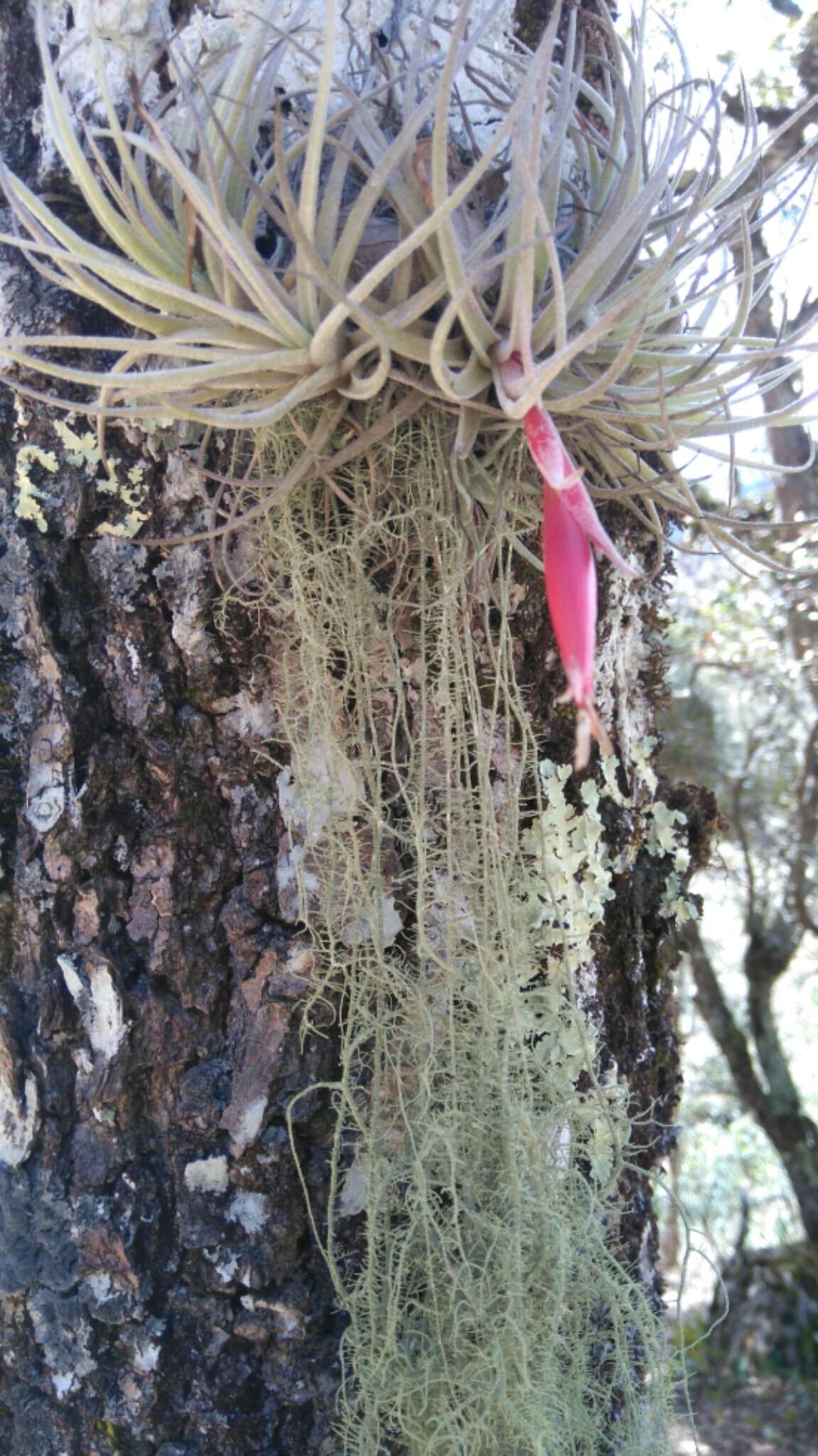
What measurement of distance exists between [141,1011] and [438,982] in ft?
0.76

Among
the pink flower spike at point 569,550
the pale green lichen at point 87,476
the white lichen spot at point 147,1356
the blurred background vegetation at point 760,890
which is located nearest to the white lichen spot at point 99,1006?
the white lichen spot at point 147,1356

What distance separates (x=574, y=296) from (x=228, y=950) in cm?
52

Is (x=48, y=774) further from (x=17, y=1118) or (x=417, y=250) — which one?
(x=417, y=250)

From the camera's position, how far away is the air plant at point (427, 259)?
0.63 meters

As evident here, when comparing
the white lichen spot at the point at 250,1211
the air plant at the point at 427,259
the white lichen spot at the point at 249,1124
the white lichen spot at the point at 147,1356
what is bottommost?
the white lichen spot at the point at 147,1356

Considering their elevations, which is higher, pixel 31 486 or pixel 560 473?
pixel 31 486

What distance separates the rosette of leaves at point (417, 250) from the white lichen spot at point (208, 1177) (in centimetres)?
48

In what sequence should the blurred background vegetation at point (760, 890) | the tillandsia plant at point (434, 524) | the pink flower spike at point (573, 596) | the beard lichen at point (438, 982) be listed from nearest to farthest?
the pink flower spike at point (573, 596) < the tillandsia plant at point (434, 524) < the beard lichen at point (438, 982) < the blurred background vegetation at point (760, 890)

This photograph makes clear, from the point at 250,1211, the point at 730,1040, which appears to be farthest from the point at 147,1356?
the point at 730,1040

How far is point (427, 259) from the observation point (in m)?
0.69

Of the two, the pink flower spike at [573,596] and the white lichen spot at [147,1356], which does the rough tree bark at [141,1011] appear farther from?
the pink flower spike at [573,596]

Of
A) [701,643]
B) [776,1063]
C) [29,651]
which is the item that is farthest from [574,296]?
[776,1063]

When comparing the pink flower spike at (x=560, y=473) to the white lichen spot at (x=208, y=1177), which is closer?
the pink flower spike at (x=560, y=473)

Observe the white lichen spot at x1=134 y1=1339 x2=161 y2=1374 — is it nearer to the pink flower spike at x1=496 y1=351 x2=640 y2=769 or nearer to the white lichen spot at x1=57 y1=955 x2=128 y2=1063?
the white lichen spot at x1=57 y1=955 x2=128 y2=1063
